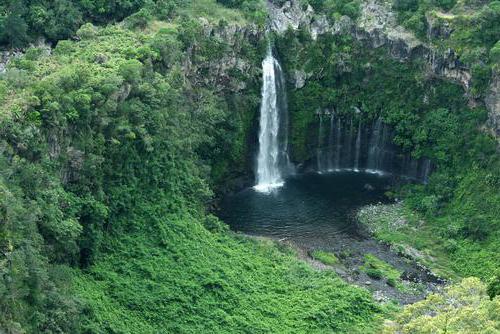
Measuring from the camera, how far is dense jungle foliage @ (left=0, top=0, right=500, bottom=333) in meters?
35.0

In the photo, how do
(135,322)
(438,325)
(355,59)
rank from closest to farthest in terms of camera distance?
1. (438,325)
2. (135,322)
3. (355,59)

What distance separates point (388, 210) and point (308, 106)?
1092cm

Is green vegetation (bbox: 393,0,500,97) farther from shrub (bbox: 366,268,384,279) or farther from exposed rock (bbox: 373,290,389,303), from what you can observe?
exposed rock (bbox: 373,290,389,303)

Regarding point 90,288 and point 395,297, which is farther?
point 395,297

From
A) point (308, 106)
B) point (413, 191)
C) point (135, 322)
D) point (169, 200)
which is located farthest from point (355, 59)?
point (135, 322)

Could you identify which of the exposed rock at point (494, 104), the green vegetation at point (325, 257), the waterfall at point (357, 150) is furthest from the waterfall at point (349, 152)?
the green vegetation at point (325, 257)

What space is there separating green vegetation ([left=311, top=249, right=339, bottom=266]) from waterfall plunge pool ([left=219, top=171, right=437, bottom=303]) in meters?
0.51

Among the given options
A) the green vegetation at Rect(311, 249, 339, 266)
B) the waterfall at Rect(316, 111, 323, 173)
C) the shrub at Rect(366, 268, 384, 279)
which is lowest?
the shrub at Rect(366, 268, 384, 279)

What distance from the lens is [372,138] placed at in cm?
6028

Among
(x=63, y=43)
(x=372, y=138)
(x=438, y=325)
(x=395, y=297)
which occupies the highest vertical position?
(x=63, y=43)

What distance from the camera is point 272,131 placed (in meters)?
59.4

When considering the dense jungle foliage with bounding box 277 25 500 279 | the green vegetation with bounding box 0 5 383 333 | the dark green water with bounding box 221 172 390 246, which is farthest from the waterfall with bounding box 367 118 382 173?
the green vegetation with bounding box 0 5 383 333

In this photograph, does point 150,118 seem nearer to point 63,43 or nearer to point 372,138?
point 63,43

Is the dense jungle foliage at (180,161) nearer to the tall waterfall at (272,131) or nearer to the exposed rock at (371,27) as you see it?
the exposed rock at (371,27)
